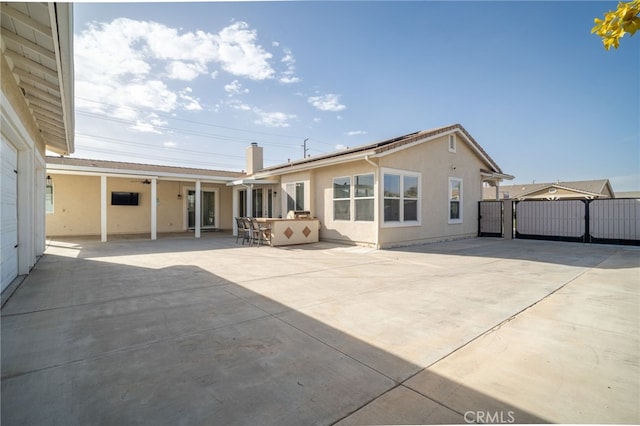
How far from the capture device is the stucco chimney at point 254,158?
19.3 m

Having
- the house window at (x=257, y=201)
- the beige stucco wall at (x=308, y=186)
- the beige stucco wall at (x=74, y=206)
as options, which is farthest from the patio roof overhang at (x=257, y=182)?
the beige stucco wall at (x=74, y=206)

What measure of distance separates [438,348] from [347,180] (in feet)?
29.2

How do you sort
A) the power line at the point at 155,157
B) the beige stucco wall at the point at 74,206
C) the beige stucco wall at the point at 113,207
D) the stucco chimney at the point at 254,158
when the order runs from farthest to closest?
the power line at the point at 155,157 < the stucco chimney at the point at 254,158 < the beige stucco wall at the point at 113,207 < the beige stucco wall at the point at 74,206

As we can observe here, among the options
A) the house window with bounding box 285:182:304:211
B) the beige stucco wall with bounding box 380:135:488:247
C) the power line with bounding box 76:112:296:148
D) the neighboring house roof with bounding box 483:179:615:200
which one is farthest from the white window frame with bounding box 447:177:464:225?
the neighboring house roof with bounding box 483:179:615:200

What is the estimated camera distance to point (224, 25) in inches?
311

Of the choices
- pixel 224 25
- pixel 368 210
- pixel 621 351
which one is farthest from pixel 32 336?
pixel 368 210

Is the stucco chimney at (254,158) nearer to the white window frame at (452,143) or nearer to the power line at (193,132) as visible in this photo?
the power line at (193,132)

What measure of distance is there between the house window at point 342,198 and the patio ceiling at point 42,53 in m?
8.38

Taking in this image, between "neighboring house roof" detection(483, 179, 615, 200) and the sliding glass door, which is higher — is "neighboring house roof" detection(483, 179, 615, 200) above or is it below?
above

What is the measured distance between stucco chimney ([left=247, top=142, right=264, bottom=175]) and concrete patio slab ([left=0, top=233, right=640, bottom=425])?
13.9 meters

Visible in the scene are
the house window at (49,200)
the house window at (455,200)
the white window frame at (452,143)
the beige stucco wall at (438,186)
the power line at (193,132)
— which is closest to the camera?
the beige stucco wall at (438,186)

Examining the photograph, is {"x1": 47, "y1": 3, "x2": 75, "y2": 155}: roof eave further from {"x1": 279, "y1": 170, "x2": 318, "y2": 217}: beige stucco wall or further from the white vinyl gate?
the white vinyl gate

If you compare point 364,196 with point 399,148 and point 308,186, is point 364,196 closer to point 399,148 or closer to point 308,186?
point 399,148

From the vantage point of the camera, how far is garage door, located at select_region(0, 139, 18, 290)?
15.4ft
